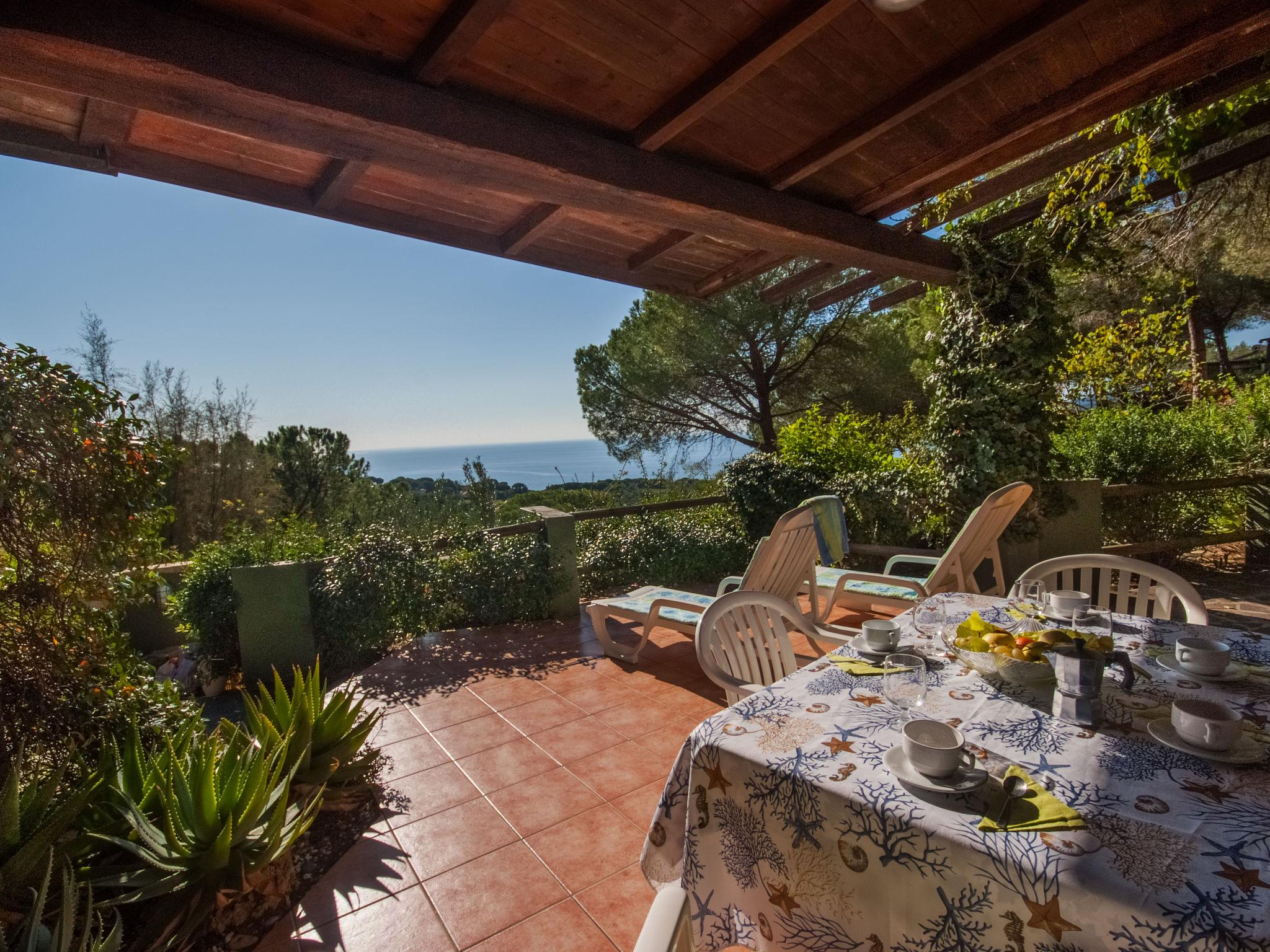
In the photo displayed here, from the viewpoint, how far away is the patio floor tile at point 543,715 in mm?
2945

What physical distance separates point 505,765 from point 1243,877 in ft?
7.66

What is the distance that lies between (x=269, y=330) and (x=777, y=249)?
131 ft

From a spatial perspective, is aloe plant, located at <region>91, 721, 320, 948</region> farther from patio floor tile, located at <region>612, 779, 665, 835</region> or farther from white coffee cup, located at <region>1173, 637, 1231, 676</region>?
white coffee cup, located at <region>1173, 637, 1231, 676</region>

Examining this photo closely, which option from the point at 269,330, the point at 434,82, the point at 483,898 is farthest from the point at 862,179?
the point at 269,330

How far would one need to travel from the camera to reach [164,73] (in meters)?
1.51

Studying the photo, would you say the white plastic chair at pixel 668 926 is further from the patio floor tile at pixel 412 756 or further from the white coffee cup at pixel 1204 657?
the patio floor tile at pixel 412 756

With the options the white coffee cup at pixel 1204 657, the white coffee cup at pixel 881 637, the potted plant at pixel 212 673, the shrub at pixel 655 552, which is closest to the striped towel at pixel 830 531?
the shrub at pixel 655 552

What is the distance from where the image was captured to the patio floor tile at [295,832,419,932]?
181 centimetres

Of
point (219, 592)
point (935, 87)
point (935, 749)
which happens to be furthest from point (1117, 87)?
point (219, 592)

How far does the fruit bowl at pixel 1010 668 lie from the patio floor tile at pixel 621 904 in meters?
1.11

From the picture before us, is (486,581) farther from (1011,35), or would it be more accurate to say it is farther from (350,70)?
(1011,35)

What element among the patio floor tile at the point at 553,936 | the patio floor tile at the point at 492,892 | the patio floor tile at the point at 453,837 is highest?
the patio floor tile at the point at 453,837

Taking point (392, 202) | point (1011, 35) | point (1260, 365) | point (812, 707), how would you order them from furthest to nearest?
point (1260, 365) → point (392, 202) → point (1011, 35) → point (812, 707)

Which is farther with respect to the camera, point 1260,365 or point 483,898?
point 1260,365
